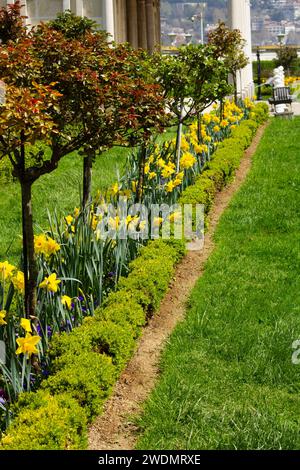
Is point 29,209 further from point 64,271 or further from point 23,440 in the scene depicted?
point 23,440

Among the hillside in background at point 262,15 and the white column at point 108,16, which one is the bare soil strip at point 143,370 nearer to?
the white column at point 108,16

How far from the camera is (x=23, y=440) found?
11.6 feet

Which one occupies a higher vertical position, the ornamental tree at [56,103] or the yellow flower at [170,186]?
the ornamental tree at [56,103]

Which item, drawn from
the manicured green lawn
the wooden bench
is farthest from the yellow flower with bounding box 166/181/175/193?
the wooden bench

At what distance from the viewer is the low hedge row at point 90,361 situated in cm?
363

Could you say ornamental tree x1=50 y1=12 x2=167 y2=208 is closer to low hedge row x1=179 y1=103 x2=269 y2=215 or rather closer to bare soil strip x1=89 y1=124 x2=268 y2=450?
bare soil strip x1=89 y1=124 x2=268 y2=450

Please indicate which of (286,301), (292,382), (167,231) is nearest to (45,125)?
(292,382)

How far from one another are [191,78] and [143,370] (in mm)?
5191

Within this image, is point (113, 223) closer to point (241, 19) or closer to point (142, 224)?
point (142, 224)

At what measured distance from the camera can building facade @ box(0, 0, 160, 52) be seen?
18875 millimetres

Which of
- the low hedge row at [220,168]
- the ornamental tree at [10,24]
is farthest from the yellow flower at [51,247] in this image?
the low hedge row at [220,168]

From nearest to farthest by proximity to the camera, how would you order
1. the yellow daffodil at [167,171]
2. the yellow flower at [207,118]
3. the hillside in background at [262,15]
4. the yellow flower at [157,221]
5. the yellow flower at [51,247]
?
the yellow flower at [51,247] < the yellow flower at [157,221] < the yellow daffodil at [167,171] < the yellow flower at [207,118] < the hillside in background at [262,15]

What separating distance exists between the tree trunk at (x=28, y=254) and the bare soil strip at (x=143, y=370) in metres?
0.75

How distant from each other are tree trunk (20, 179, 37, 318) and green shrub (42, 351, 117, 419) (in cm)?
43
